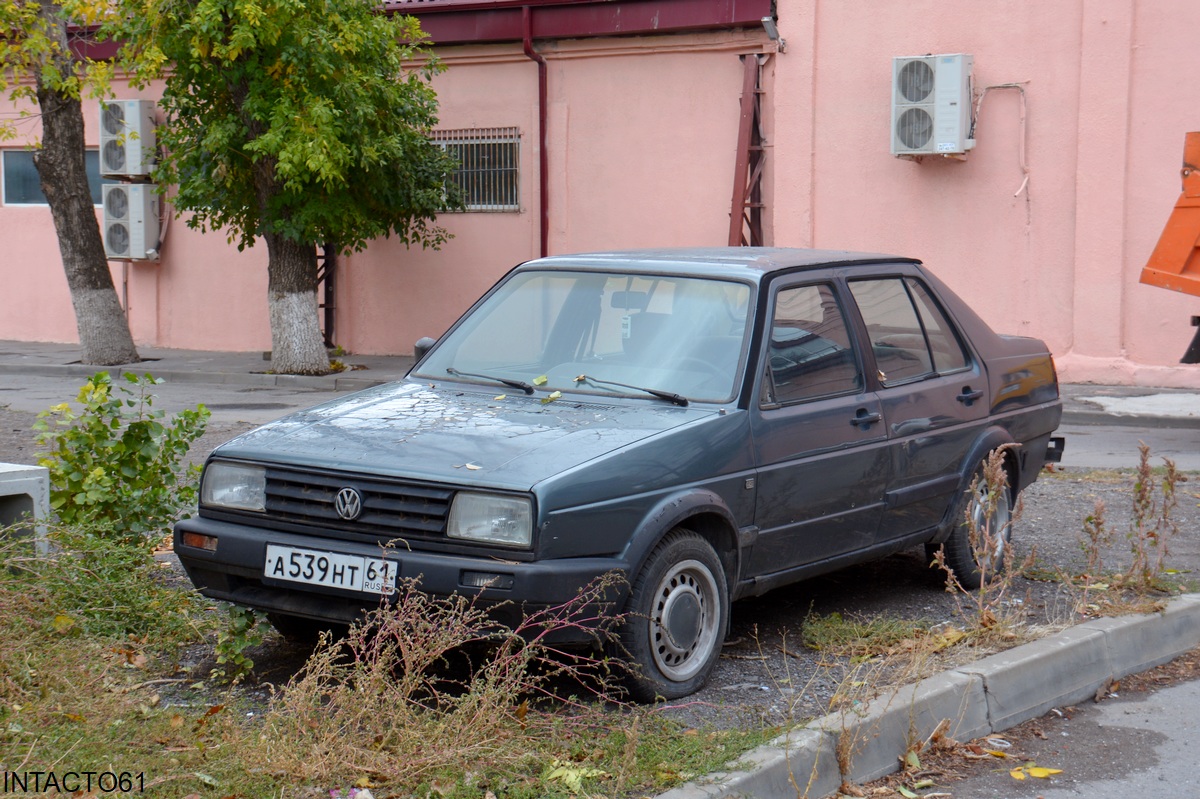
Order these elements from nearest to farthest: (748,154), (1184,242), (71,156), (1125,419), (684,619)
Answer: (684,619) → (1184,242) → (1125,419) → (748,154) → (71,156)

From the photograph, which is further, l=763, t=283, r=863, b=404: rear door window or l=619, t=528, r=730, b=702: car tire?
l=763, t=283, r=863, b=404: rear door window

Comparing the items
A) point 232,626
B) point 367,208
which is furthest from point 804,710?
point 367,208

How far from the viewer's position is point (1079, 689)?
197 inches

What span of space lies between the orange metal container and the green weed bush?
30.1ft

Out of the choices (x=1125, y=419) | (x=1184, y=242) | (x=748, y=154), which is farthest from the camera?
(x=748, y=154)

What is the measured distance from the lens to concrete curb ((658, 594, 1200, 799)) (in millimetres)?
3846

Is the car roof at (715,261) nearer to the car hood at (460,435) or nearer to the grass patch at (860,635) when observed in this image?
the car hood at (460,435)

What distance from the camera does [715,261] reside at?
5.57 metres

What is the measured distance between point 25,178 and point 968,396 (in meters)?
19.6

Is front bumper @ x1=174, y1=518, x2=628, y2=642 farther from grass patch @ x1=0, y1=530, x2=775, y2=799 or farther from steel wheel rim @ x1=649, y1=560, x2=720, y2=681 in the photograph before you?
steel wheel rim @ x1=649, y1=560, x2=720, y2=681

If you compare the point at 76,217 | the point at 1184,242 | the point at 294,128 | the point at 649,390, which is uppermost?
the point at 294,128

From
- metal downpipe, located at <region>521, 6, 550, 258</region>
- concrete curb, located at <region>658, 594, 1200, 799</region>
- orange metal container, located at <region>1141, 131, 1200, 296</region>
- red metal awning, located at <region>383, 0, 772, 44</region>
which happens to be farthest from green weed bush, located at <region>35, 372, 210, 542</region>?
metal downpipe, located at <region>521, 6, 550, 258</region>

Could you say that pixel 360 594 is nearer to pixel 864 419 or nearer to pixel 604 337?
pixel 604 337

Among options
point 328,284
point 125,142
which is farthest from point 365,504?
point 125,142
